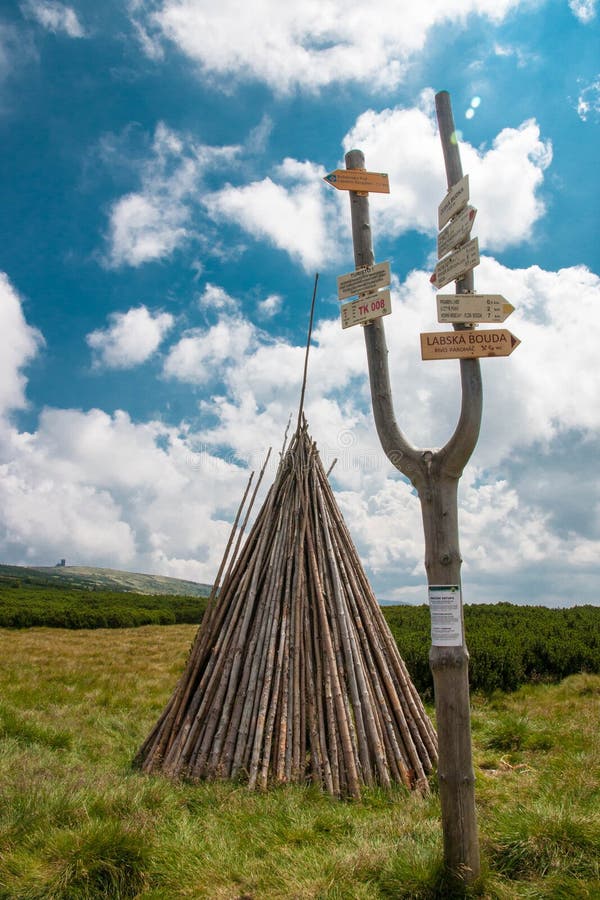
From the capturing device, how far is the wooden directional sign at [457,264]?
12.0ft

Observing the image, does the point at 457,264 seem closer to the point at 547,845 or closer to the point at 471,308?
the point at 471,308

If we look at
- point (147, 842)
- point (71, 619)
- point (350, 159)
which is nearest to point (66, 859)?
point (147, 842)

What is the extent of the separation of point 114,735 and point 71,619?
23.4 meters

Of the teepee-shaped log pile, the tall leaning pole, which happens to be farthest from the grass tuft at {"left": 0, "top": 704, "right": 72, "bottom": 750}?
the tall leaning pole

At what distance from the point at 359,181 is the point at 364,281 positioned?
81cm

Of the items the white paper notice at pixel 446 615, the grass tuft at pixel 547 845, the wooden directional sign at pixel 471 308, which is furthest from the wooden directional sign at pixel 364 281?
the grass tuft at pixel 547 845

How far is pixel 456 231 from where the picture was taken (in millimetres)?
3811

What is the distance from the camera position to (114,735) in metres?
6.85

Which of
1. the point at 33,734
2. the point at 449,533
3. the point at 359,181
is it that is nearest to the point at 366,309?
the point at 359,181

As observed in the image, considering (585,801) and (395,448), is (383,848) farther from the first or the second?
(395,448)

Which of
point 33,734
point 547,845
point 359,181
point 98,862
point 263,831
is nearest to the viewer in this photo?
point 98,862

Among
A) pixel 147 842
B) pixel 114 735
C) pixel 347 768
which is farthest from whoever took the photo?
pixel 114 735

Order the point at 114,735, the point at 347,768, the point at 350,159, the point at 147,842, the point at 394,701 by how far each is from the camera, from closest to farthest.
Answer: the point at 147,842 < the point at 350,159 < the point at 347,768 < the point at 394,701 < the point at 114,735

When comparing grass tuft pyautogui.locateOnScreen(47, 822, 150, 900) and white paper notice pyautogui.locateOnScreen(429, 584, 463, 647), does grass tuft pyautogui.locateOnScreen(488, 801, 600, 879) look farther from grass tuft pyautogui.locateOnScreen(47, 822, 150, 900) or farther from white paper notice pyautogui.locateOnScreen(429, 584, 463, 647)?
grass tuft pyautogui.locateOnScreen(47, 822, 150, 900)
